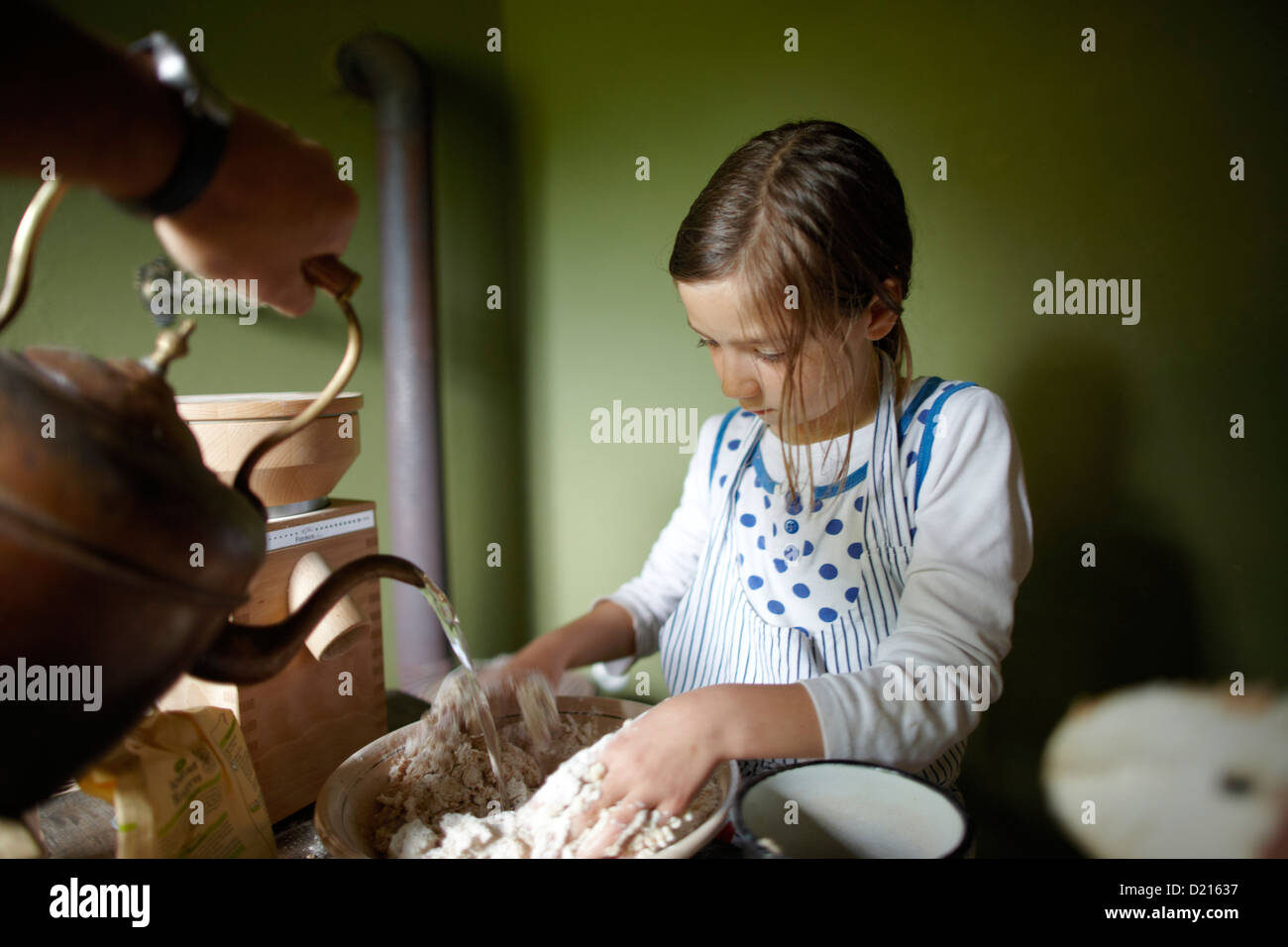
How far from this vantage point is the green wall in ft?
3.26

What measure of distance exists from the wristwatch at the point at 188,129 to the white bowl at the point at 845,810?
50cm

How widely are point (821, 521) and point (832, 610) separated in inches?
4.8

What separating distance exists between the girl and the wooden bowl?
1.12 feet

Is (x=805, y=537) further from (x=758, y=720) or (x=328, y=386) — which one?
(x=328, y=386)

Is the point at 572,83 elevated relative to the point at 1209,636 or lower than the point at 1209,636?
elevated

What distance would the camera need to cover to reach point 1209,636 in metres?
1.06

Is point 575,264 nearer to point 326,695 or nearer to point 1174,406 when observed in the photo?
point 326,695

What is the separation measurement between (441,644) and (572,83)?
1119mm

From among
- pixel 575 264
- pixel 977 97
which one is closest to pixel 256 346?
pixel 575 264
